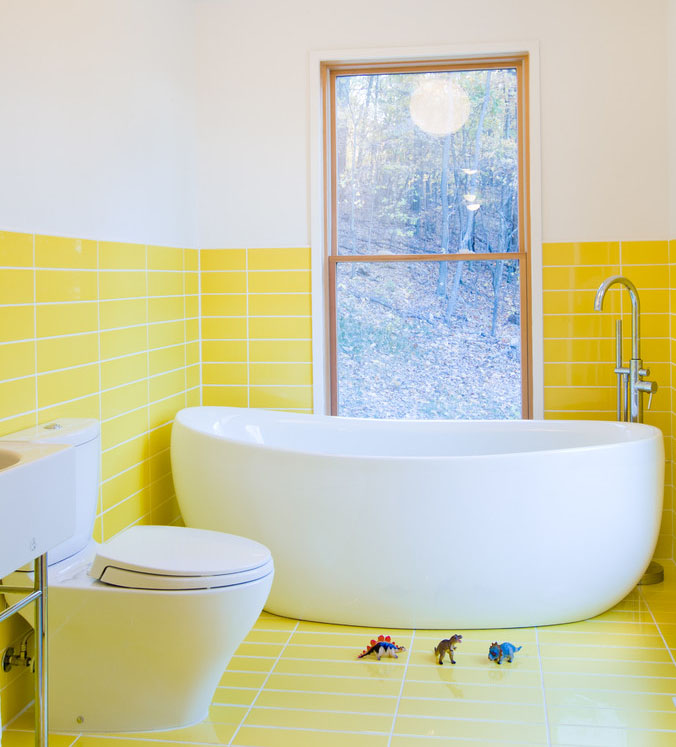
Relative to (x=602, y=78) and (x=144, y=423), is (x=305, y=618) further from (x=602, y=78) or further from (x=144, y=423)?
(x=602, y=78)

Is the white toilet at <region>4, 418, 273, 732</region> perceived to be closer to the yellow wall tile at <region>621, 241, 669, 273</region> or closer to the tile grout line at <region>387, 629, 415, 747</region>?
the tile grout line at <region>387, 629, 415, 747</region>

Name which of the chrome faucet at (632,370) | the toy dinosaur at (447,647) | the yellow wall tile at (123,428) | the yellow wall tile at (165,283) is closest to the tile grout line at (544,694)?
the toy dinosaur at (447,647)

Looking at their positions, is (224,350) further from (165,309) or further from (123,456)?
(123,456)

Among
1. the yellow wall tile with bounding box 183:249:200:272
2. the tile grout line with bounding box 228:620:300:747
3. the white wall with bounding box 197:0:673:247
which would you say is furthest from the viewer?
the yellow wall tile with bounding box 183:249:200:272

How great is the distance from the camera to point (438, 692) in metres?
2.64

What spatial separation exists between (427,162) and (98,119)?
1596mm

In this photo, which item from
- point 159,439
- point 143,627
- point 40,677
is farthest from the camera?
point 159,439

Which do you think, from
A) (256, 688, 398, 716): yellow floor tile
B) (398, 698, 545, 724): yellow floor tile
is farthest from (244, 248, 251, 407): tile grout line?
(398, 698, 545, 724): yellow floor tile

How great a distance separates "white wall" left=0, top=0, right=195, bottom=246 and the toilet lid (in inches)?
39.3

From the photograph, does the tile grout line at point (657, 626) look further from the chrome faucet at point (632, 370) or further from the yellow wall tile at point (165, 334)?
the yellow wall tile at point (165, 334)

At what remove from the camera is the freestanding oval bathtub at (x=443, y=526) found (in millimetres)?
2961

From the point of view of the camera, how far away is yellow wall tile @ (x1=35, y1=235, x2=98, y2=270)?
271 centimetres

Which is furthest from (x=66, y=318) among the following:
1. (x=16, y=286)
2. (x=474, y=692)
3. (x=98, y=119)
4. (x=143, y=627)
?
(x=474, y=692)

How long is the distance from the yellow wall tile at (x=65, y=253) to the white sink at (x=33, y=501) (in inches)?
36.5
